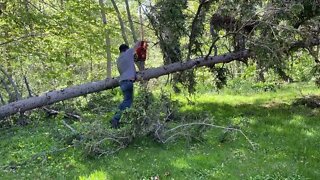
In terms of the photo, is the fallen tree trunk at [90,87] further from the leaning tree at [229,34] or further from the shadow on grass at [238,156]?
the shadow on grass at [238,156]

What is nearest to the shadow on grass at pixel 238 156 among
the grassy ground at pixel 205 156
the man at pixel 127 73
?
the grassy ground at pixel 205 156

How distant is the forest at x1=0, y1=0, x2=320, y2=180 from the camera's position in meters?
6.41

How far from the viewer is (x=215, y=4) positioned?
9.84m

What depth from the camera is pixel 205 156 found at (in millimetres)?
6547

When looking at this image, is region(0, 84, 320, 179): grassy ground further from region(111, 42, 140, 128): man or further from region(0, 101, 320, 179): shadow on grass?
region(111, 42, 140, 128): man

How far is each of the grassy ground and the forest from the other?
0.02 m

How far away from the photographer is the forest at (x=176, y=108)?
6.41m

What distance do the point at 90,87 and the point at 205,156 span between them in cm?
510

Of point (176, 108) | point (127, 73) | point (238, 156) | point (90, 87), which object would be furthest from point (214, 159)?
point (90, 87)

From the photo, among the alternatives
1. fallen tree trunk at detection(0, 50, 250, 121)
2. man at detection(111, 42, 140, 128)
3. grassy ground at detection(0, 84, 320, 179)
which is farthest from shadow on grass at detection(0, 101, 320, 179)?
fallen tree trunk at detection(0, 50, 250, 121)

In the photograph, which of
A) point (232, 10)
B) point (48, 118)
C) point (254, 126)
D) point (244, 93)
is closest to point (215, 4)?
point (232, 10)

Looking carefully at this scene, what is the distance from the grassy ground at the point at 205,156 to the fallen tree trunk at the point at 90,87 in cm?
76

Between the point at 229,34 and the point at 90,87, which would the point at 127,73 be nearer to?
the point at 90,87

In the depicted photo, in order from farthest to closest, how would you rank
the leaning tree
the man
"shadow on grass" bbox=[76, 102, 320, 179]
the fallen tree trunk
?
1. the fallen tree trunk
2. the man
3. the leaning tree
4. "shadow on grass" bbox=[76, 102, 320, 179]
